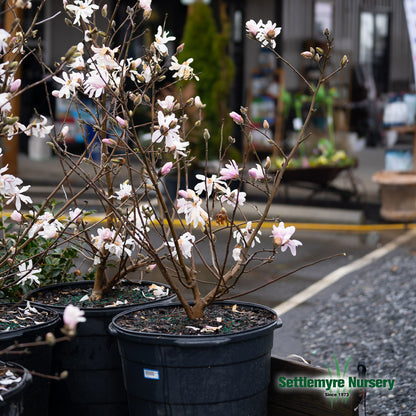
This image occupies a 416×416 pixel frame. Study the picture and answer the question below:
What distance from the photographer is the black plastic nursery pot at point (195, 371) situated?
9.15ft

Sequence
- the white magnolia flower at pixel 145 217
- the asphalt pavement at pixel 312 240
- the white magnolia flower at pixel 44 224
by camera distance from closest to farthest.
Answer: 1. the white magnolia flower at pixel 145 217
2. the white magnolia flower at pixel 44 224
3. the asphalt pavement at pixel 312 240

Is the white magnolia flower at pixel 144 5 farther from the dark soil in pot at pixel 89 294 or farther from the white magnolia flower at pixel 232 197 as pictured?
the dark soil in pot at pixel 89 294

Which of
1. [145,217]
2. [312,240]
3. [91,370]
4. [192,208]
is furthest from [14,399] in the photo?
[312,240]

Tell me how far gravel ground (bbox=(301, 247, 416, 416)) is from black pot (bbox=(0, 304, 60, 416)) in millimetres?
1652

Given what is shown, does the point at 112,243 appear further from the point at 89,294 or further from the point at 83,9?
the point at 83,9

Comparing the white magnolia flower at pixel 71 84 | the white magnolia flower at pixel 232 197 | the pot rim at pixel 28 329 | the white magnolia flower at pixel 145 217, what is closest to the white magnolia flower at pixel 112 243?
the white magnolia flower at pixel 145 217

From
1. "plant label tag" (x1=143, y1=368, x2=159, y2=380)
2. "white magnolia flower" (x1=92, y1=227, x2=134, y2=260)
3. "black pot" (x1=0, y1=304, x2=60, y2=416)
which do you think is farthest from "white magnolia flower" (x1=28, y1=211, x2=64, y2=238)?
"plant label tag" (x1=143, y1=368, x2=159, y2=380)

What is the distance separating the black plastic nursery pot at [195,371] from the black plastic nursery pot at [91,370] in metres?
0.29

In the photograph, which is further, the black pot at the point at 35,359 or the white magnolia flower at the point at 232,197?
the white magnolia flower at the point at 232,197

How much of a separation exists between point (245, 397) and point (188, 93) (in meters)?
9.69

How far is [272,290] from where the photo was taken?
651cm

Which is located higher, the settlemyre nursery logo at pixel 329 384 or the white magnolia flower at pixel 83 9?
the white magnolia flower at pixel 83 9

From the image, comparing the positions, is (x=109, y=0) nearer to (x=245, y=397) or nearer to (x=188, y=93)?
(x=188, y=93)

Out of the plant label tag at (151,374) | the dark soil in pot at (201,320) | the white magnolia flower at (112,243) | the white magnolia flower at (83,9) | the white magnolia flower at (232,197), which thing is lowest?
the plant label tag at (151,374)
